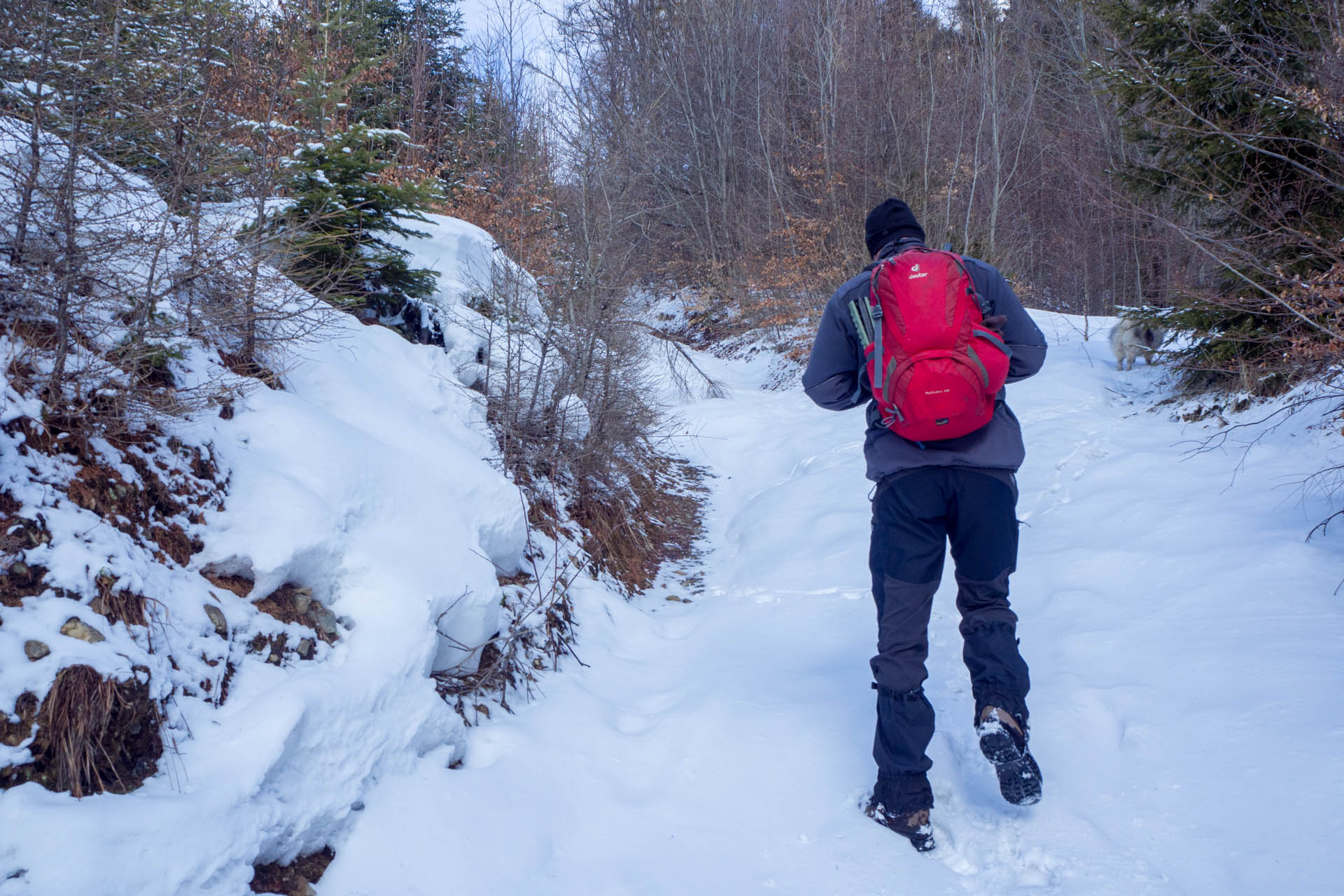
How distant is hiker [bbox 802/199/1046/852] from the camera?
104 inches

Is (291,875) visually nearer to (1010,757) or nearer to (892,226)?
(1010,757)

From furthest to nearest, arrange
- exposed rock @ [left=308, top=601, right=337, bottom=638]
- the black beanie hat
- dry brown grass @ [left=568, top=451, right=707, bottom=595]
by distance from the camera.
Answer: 1. dry brown grass @ [left=568, top=451, right=707, bottom=595]
2. exposed rock @ [left=308, top=601, right=337, bottom=638]
3. the black beanie hat

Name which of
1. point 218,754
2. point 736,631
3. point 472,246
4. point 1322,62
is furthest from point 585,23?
point 218,754

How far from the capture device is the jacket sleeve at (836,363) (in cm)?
293

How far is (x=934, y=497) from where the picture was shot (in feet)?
9.02

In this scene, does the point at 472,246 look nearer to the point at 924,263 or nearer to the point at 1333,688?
the point at 924,263

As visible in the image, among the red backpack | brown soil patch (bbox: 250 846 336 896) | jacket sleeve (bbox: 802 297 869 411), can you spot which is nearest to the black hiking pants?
the red backpack

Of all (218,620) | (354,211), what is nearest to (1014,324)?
(218,620)

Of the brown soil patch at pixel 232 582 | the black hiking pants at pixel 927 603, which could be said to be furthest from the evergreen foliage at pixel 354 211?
the black hiking pants at pixel 927 603

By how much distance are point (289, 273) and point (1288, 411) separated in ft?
21.3

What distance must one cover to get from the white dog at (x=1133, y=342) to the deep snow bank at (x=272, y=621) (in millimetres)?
7608

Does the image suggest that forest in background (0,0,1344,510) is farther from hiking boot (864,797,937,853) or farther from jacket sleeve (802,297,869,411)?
hiking boot (864,797,937,853)

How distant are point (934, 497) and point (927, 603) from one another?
14.8 inches

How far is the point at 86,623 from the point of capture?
2.48 meters
